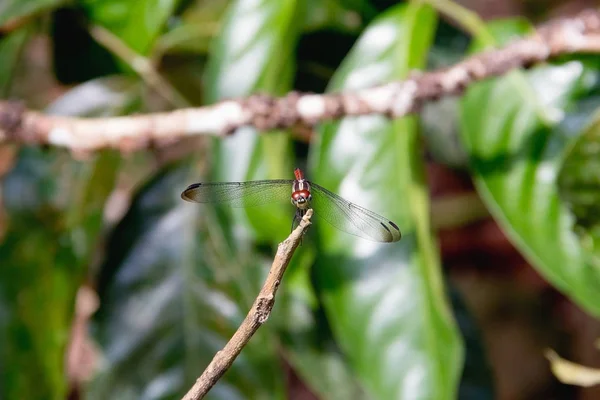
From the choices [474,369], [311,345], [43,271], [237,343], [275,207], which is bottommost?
[474,369]

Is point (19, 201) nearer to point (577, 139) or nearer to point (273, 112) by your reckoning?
point (273, 112)

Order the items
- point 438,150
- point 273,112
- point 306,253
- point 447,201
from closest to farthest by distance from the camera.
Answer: point 273,112 → point 306,253 → point 438,150 → point 447,201

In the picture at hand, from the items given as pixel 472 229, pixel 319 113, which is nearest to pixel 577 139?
pixel 319 113

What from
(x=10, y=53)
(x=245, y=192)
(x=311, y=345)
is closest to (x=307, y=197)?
(x=245, y=192)

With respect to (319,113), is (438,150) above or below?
below

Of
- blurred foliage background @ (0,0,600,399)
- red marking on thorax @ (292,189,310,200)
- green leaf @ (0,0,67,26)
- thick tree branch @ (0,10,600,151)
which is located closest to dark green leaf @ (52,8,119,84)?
blurred foliage background @ (0,0,600,399)

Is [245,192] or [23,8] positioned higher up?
[23,8]

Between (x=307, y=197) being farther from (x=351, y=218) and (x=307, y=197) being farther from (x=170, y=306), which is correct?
(x=170, y=306)
